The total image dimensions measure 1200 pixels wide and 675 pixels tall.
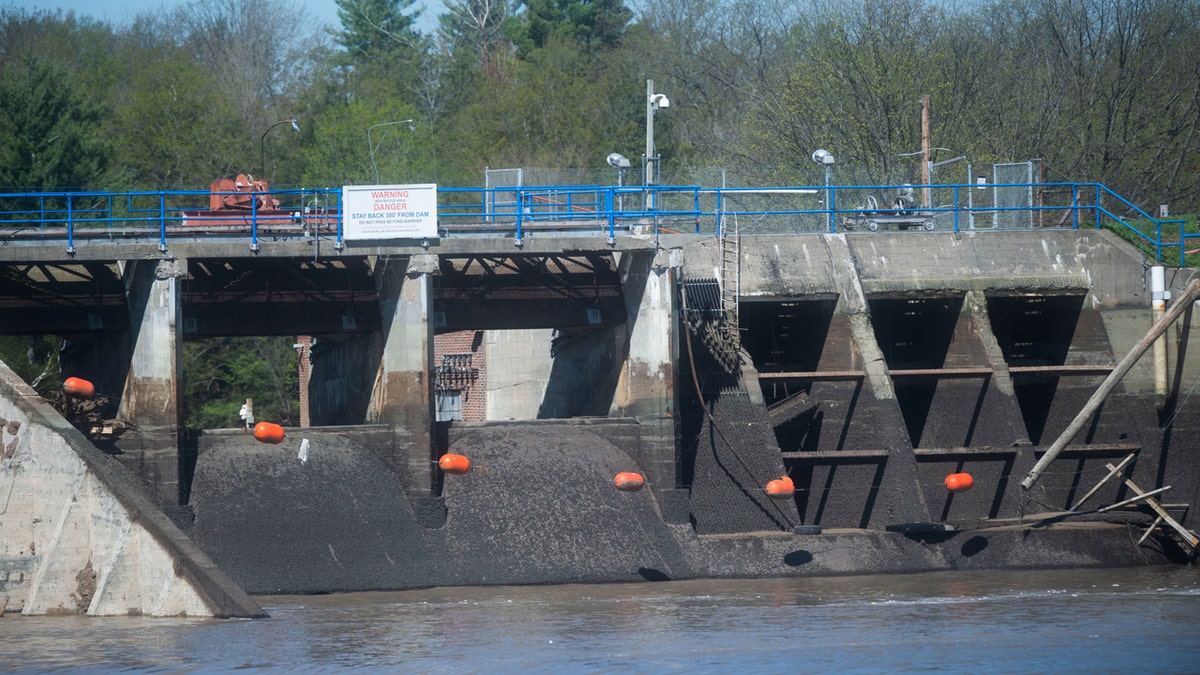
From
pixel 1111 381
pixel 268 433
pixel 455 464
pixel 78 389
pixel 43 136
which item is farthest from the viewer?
pixel 43 136

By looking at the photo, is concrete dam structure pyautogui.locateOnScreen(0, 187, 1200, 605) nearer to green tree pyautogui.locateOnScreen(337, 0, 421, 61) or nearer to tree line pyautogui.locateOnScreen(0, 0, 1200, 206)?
tree line pyautogui.locateOnScreen(0, 0, 1200, 206)

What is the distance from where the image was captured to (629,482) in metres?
22.5

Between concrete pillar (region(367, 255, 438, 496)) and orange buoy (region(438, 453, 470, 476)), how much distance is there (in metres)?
0.68

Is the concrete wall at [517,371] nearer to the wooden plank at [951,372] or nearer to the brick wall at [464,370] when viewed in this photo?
the brick wall at [464,370]

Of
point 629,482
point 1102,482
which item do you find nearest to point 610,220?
point 629,482

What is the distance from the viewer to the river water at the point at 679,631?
628 inches

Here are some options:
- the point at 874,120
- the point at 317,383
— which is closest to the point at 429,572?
A: the point at 317,383

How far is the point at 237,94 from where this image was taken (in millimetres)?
62406

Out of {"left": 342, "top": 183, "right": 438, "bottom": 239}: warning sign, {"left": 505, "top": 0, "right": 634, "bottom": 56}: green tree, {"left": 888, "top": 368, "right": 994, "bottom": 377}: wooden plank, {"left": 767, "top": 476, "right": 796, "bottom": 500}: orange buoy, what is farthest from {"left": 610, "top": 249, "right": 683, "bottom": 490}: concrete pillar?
{"left": 505, "top": 0, "right": 634, "bottom": 56}: green tree

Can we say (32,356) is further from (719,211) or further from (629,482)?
(629,482)

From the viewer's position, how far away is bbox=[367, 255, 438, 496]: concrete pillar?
77.2 feet

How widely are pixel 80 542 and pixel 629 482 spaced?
8.74m

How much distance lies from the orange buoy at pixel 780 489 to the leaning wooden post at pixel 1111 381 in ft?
15.5

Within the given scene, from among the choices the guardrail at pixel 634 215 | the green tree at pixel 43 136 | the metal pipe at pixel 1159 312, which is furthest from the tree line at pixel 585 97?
the metal pipe at pixel 1159 312
